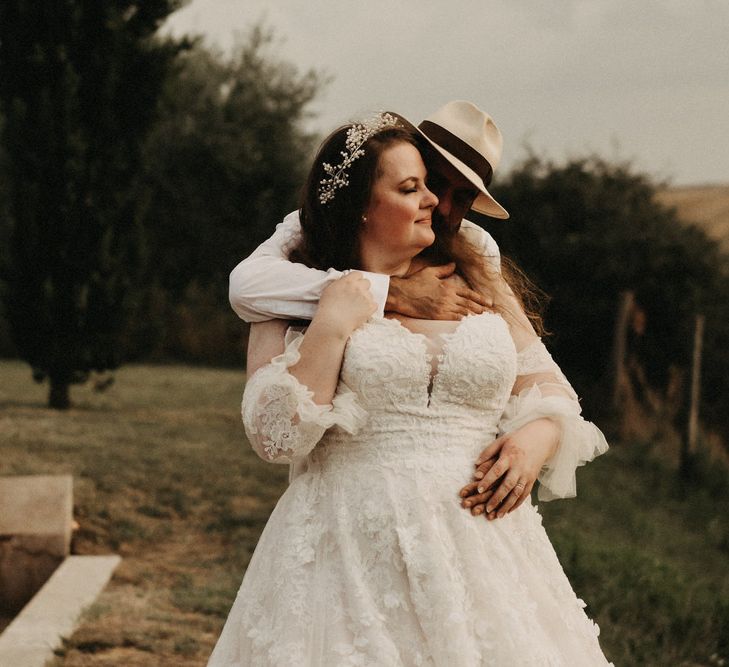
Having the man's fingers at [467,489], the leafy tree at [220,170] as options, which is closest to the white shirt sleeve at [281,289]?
the man's fingers at [467,489]

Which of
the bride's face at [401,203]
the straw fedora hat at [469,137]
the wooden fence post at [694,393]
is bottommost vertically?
the wooden fence post at [694,393]

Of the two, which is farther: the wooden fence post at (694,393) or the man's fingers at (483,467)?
the wooden fence post at (694,393)

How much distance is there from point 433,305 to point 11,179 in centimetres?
920

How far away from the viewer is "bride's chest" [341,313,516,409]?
8.26ft

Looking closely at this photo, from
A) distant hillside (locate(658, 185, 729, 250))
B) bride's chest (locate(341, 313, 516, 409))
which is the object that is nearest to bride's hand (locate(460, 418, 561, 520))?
bride's chest (locate(341, 313, 516, 409))

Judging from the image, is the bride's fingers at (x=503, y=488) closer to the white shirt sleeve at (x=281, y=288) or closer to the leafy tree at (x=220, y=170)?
the white shirt sleeve at (x=281, y=288)

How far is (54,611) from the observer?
518cm

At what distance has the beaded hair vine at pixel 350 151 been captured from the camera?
269cm

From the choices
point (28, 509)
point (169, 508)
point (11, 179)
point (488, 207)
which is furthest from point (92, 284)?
point (488, 207)

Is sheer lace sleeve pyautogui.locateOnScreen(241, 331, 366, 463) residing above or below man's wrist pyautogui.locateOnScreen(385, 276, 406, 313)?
below

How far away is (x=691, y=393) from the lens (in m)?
8.38

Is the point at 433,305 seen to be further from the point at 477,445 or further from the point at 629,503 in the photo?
the point at 629,503

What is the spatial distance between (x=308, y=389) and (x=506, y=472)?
0.52 metres

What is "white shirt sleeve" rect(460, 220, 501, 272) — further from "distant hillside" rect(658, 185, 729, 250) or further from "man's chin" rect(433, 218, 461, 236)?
"distant hillside" rect(658, 185, 729, 250)
